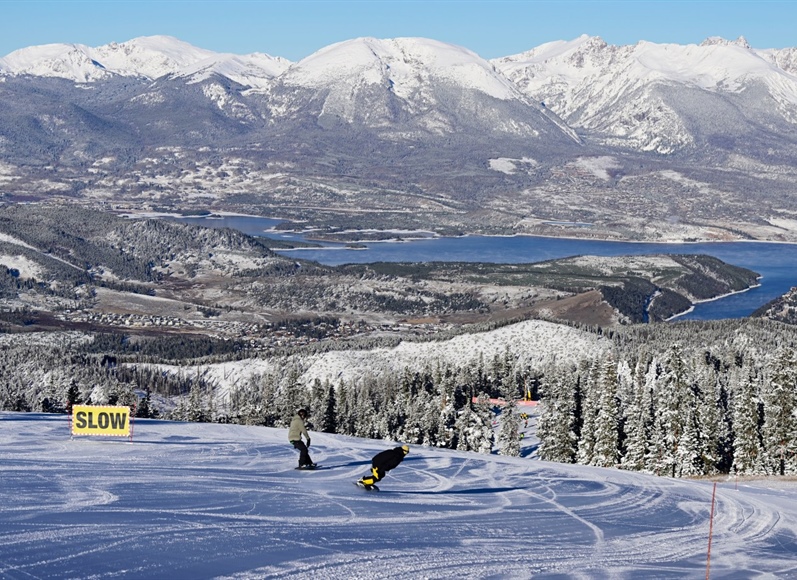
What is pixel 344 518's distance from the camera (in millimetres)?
25484

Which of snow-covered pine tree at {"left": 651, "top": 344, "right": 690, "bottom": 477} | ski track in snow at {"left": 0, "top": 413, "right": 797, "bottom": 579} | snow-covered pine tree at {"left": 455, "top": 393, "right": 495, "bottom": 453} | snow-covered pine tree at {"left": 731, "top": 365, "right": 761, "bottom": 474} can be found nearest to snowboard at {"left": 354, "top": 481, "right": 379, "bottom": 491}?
ski track in snow at {"left": 0, "top": 413, "right": 797, "bottom": 579}

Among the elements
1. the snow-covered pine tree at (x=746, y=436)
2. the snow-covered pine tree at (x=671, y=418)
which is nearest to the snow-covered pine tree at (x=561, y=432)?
the snow-covered pine tree at (x=671, y=418)

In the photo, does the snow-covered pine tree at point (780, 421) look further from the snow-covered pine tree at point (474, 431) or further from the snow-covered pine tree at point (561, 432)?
the snow-covered pine tree at point (474, 431)

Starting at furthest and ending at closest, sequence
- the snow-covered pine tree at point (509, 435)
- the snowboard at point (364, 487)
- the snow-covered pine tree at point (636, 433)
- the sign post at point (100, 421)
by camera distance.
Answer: the snow-covered pine tree at point (509, 435) < the snow-covered pine tree at point (636, 433) < the sign post at point (100, 421) < the snowboard at point (364, 487)

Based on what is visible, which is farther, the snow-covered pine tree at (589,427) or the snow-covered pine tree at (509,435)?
the snow-covered pine tree at (509,435)

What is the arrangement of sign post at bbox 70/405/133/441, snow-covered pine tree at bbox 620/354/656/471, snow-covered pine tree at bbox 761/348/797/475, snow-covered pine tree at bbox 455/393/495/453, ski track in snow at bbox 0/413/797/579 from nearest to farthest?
ski track in snow at bbox 0/413/797/579 → sign post at bbox 70/405/133/441 → snow-covered pine tree at bbox 761/348/797/475 → snow-covered pine tree at bbox 620/354/656/471 → snow-covered pine tree at bbox 455/393/495/453

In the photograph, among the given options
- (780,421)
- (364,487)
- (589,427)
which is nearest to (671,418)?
(780,421)

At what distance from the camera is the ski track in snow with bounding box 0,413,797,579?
21.0 meters

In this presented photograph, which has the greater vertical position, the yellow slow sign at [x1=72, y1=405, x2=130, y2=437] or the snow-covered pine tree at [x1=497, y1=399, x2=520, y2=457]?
the yellow slow sign at [x1=72, y1=405, x2=130, y2=437]

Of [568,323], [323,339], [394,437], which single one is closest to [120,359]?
[323,339]

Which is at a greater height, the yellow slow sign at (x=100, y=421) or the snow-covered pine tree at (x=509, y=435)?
the yellow slow sign at (x=100, y=421)

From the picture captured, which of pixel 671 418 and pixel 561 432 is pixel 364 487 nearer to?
pixel 671 418

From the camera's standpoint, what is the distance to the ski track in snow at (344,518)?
69.1 ft

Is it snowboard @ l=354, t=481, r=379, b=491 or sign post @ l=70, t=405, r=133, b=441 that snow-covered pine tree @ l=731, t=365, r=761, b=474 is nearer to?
snowboard @ l=354, t=481, r=379, b=491
